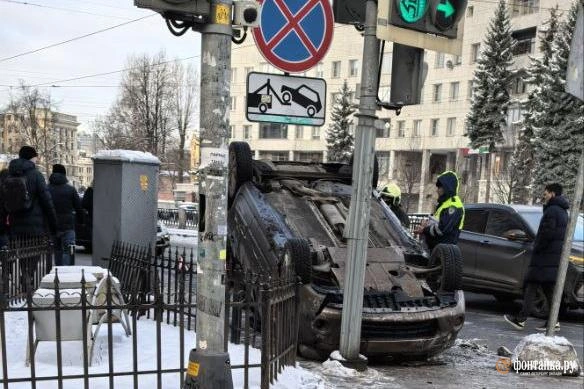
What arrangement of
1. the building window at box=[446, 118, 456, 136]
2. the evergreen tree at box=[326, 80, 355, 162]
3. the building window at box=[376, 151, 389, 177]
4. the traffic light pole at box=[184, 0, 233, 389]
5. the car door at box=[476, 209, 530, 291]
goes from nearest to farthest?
1. the traffic light pole at box=[184, 0, 233, 389]
2. the car door at box=[476, 209, 530, 291]
3. the evergreen tree at box=[326, 80, 355, 162]
4. the building window at box=[446, 118, 456, 136]
5. the building window at box=[376, 151, 389, 177]

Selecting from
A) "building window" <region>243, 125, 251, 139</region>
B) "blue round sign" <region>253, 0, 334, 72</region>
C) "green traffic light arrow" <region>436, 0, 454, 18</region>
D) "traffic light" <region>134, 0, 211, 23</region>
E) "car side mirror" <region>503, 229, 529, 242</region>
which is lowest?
"car side mirror" <region>503, 229, 529, 242</region>

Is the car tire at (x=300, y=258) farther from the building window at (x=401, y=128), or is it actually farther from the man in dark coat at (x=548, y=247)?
the building window at (x=401, y=128)

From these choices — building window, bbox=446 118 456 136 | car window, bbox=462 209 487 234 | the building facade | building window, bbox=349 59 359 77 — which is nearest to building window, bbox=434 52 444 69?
the building facade

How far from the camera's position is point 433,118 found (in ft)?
187

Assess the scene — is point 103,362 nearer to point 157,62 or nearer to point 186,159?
point 157,62

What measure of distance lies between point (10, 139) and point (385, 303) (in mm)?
71802

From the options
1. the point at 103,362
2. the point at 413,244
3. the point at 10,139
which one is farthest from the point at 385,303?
the point at 10,139

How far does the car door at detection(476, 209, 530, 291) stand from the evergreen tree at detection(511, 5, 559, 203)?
25.3 m

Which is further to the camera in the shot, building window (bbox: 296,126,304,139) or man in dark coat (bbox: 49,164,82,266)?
building window (bbox: 296,126,304,139)

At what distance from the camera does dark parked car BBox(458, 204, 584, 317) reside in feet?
29.6

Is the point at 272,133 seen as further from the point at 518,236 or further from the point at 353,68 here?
the point at 518,236

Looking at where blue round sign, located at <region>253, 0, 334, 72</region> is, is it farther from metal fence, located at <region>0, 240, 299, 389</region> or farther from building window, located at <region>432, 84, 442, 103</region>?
building window, located at <region>432, 84, 442, 103</region>

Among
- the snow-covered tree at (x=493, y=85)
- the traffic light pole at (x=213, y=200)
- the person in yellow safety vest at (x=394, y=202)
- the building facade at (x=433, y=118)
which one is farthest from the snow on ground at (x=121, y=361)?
the snow-covered tree at (x=493, y=85)

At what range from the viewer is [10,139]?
226 ft
